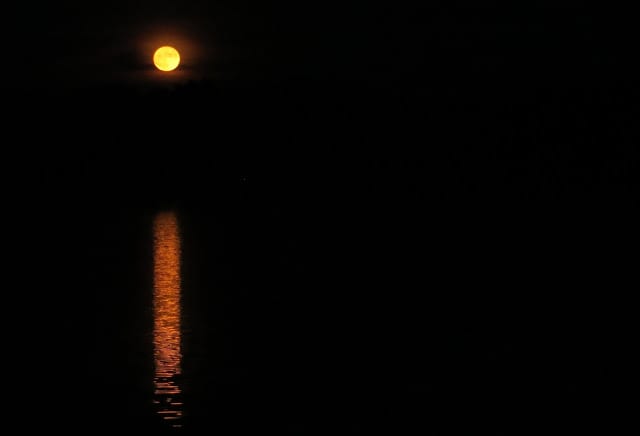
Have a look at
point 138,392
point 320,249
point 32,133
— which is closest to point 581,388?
point 138,392

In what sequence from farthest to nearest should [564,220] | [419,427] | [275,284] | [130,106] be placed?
[130,106], [564,220], [275,284], [419,427]

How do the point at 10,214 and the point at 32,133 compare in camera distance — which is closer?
the point at 10,214

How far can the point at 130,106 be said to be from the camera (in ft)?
211

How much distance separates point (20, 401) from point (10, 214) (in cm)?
2439

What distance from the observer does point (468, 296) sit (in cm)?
1583

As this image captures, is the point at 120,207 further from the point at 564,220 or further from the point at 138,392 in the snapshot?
the point at 138,392

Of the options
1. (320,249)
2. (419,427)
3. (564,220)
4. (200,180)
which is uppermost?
(200,180)

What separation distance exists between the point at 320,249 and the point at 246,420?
1449 centimetres

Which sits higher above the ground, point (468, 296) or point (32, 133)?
point (32, 133)

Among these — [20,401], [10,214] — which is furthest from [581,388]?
[10,214]

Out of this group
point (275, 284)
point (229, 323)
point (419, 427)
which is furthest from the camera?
point (275, 284)

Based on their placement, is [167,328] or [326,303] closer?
[167,328]

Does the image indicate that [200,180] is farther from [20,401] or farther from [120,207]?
[20,401]

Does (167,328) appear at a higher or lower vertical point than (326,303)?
lower
